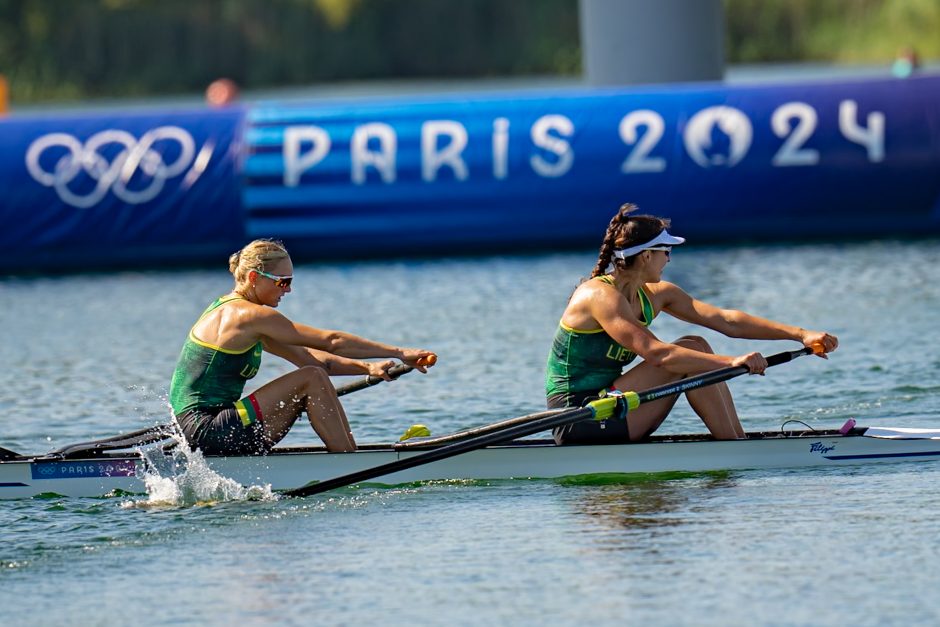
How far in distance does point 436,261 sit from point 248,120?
2721mm

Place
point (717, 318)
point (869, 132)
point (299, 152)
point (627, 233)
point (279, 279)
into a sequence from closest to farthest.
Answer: point (627, 233) < point (279, 279) < point (717, 318) < point (869, 132) < point (299, 152)

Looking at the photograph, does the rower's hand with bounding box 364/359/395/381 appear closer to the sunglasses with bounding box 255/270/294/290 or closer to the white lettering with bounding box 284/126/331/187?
the sunglasses with bounding box 255/270/294/290

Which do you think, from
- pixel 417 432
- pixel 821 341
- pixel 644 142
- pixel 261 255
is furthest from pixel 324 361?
pixel 644 142

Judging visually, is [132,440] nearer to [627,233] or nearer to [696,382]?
[627,233]

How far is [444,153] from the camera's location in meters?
19.6

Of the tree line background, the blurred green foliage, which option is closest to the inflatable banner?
the blurred green foliage

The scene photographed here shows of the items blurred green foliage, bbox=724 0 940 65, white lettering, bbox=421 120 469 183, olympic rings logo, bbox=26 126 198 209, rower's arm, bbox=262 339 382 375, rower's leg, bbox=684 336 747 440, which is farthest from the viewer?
blurred green foliage, bbox=724 0 940 65

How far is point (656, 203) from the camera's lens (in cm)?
1942

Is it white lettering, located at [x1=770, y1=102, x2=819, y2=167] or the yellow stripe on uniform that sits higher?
white lettering, located at [x1=770, y1=102, x2=819, y2=167]

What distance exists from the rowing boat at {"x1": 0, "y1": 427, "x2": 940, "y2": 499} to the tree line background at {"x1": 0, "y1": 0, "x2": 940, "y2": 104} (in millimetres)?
41421

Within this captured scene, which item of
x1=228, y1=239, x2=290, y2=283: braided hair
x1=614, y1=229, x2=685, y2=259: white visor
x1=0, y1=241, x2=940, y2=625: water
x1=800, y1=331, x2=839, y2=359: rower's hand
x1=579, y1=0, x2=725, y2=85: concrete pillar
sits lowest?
x1=0, y1=241, x2=940, y2=625: water

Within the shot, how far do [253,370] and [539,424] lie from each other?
1.63 m

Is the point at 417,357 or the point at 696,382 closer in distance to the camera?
the point at 696,382

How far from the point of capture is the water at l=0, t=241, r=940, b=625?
283 inches
